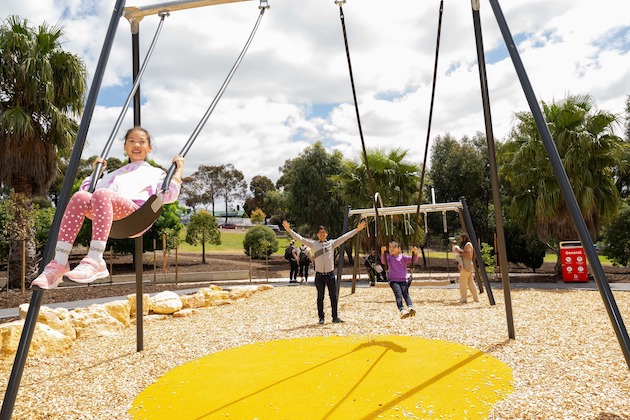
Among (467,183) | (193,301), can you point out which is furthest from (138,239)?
(467,183)

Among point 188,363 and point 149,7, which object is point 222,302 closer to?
point 188,363

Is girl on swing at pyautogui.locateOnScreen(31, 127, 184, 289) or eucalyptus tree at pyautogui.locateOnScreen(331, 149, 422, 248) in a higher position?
eucalyptus tree at pyautogui.locateOnScreen(331, 149, 422, 248)

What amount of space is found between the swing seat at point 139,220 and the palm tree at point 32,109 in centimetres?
978

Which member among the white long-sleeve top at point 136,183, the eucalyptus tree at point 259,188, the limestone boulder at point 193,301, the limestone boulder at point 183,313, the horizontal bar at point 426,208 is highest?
the eucalyptus tree at point 259,188

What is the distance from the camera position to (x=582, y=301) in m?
8.84

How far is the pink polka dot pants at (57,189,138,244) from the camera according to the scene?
8.96 feet

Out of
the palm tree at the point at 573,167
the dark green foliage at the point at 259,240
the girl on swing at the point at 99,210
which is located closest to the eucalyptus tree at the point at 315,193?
the dark green foliage at the point at 259,240

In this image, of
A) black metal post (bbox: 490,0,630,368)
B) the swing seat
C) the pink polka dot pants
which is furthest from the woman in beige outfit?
the pink polka dot pants

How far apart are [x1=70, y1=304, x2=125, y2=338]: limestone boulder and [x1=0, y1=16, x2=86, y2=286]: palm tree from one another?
549 cm

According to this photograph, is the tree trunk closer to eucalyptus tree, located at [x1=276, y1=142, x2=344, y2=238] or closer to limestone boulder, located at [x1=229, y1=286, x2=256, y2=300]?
limestone boulder, located at [x1=229, y1=286, x2=256, y2=300]

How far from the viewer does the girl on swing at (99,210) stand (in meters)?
2.63

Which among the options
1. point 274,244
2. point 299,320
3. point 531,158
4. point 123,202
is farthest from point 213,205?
point 123,202

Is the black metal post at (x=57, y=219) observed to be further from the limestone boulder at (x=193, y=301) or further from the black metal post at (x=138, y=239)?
the limestone boulder at (x=193, y=301)

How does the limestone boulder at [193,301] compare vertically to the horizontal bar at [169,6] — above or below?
below
